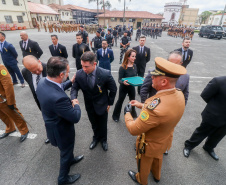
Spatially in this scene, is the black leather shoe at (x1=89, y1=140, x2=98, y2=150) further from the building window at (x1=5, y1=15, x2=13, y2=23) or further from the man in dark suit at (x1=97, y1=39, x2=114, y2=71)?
the building window at (x1=5, y1=15, x2=13, y2=23)

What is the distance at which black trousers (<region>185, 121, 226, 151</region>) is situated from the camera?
2.58 meters

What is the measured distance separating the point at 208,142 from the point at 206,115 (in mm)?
797

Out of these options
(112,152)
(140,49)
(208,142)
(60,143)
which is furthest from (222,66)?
(60,143)

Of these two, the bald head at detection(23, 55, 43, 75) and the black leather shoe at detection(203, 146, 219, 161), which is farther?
the black leather shoe at detection(203, 146, 219, 161)

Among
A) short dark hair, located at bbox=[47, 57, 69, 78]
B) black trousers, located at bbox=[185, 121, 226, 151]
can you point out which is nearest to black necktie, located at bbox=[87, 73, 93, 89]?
short dark hair, located at bbox=[47, 57, 69, 78]

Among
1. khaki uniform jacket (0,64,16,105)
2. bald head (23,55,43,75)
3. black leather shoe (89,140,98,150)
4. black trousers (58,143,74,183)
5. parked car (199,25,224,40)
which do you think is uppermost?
parked car (199,25,224,40)

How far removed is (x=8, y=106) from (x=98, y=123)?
2043 millimetres

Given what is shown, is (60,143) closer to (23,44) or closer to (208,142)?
(208,142)

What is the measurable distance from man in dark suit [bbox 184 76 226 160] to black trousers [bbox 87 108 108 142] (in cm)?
192

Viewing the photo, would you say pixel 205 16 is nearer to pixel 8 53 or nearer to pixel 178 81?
pixel 178 81

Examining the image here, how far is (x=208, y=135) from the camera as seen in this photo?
276 cm

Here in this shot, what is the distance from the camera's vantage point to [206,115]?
250 centimetres

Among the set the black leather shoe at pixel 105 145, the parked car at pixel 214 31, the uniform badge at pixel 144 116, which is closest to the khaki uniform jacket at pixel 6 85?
the black leather shoe at pixel 105 145

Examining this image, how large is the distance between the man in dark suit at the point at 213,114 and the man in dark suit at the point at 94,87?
5.87 ft
